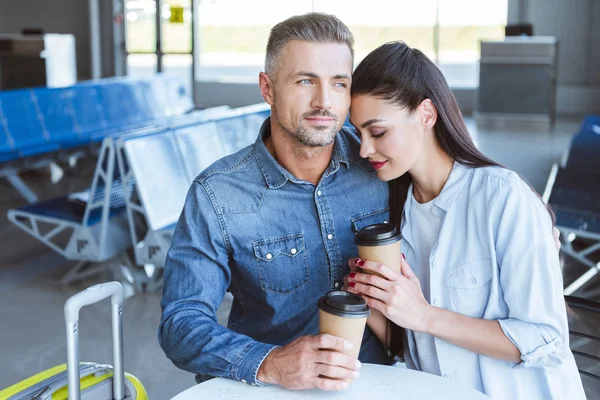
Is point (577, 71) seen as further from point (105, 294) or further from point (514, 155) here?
point (105, 294)

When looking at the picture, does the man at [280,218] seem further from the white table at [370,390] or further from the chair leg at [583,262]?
the chair leg at [583,262]

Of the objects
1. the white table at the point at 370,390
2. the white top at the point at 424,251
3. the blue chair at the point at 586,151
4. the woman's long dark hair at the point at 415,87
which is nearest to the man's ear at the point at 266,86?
the woman's long dark hair at the point at 415,87

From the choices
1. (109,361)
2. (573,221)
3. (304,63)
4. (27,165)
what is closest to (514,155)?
(573,221)

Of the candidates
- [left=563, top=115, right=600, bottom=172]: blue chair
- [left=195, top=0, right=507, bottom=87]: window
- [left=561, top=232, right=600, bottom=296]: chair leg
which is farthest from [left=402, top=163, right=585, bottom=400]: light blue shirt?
[left=195, top=0, right=507, bottom=87]: window

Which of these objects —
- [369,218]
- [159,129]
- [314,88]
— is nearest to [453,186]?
[369,218]

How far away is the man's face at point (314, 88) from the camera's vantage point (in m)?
1.80

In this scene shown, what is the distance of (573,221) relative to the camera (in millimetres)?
4312

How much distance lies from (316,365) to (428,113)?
2.16 ft

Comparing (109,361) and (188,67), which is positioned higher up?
(188,67)

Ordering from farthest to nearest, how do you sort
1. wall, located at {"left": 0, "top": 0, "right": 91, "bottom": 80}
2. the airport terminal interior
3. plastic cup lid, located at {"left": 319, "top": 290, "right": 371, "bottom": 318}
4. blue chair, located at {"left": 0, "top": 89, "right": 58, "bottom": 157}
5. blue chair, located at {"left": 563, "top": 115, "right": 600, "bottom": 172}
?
wall, located at {"left": 0, "top": 0, "right": 91, "bottom": 80} → blue chair, located at {"left": 0, "top": 89, "right": 58, "bottom": 157} → blue chair, located at {"left": 563, "top": 115, "right": 600, "bottom": 172} → the airport terminal interior → plastic cup lid, located at {"left": 319, "top": 290, "right": 371, "bottom": 318}

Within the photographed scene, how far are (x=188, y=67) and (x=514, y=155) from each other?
8.22 meters

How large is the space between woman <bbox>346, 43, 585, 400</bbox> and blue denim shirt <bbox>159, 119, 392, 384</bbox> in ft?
0.56

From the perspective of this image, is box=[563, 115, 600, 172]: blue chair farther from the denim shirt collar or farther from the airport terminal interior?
the denim shirt collar

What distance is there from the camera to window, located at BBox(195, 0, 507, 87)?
1366 centimetres
